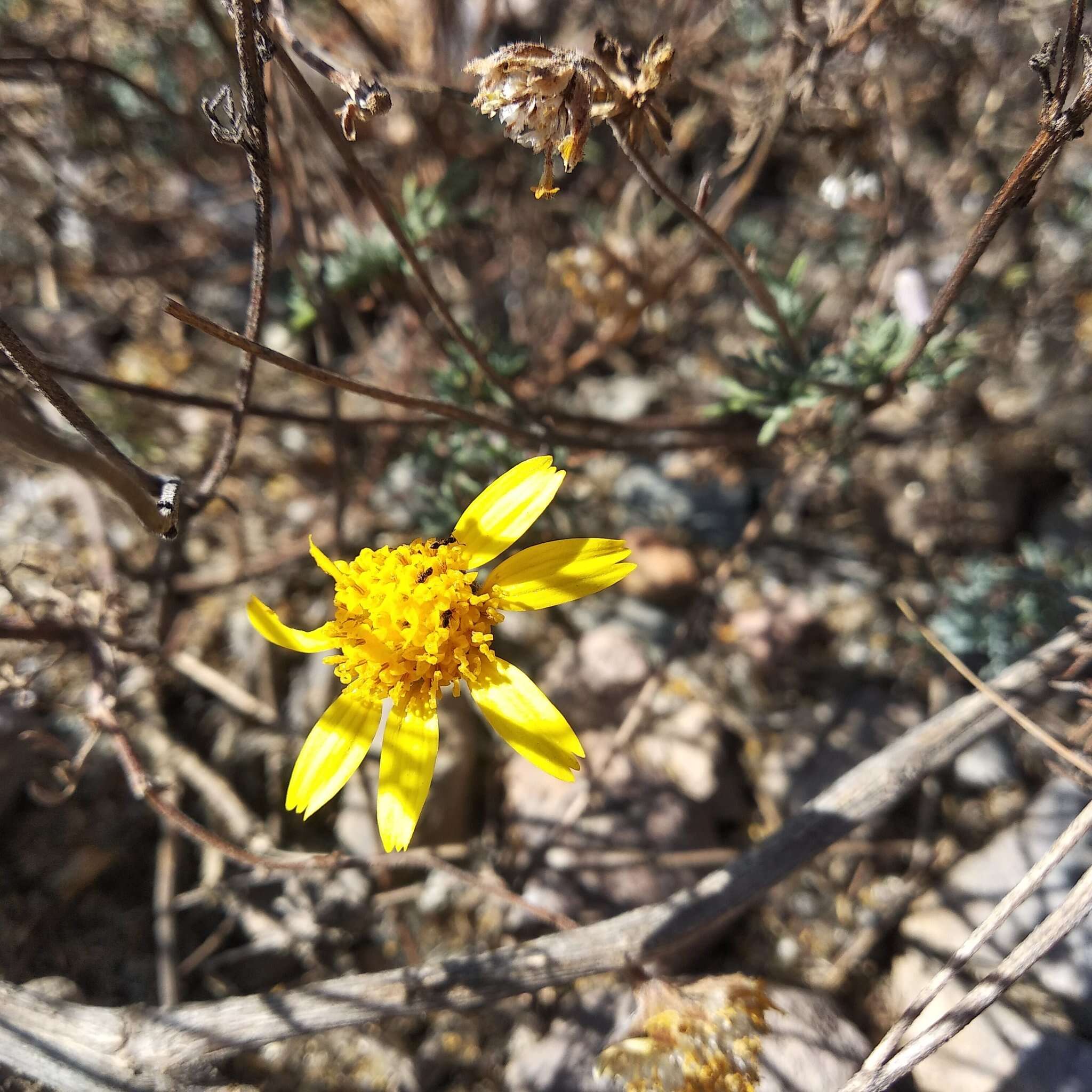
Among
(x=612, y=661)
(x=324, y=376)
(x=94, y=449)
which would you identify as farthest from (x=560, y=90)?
(x=612, y=661)

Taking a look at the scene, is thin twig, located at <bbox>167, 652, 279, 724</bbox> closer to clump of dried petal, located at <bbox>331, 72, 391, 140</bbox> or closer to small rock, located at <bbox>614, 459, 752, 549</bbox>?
small rock, located at <bbox>614, 459, 752, 549</bbox>

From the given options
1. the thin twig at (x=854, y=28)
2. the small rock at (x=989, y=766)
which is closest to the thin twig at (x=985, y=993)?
A: the small rock at (x=989, y=766)

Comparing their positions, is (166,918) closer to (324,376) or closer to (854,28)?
(324,376)

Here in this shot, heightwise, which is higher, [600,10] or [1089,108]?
[600,10]

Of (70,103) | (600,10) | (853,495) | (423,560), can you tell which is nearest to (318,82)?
(70,103)

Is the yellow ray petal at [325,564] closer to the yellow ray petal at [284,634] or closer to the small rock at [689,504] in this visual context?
the yellow ray petal at [284,634]

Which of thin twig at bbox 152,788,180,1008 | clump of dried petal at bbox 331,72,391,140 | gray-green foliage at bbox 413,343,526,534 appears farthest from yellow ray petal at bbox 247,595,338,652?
clump of dried petal at bbox 331,72,391,140

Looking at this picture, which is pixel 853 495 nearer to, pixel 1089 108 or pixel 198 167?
pixel 1089 108
